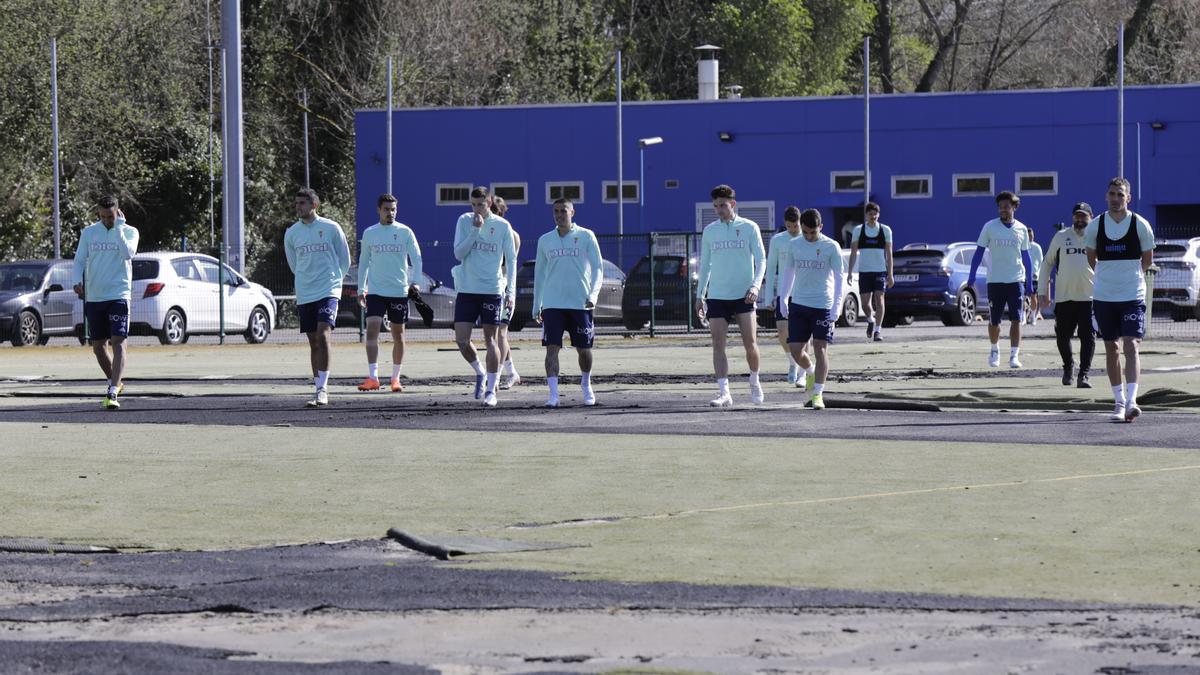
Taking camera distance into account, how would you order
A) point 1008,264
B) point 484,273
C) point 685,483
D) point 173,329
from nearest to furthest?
point 685,483 < point 484,273 < point 1008,264 < point 173,329

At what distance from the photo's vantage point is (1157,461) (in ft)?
40.4

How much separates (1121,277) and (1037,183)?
3365cm

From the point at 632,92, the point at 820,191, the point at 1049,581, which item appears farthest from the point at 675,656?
the point at 632,92

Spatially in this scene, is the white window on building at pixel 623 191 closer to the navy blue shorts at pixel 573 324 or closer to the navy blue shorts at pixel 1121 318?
the navy blue shorts at pixel 573 324

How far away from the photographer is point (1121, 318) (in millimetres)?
15070

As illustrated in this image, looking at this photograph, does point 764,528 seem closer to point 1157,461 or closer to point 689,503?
point 689,503

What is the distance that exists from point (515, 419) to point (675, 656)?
9897 mm

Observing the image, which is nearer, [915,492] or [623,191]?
[915,492]

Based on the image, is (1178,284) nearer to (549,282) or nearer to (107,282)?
(549,282)

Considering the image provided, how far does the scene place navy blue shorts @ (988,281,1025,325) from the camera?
21.7 meters

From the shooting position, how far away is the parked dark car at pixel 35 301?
31.2 metres

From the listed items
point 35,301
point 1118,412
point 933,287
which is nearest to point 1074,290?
point 1118,412

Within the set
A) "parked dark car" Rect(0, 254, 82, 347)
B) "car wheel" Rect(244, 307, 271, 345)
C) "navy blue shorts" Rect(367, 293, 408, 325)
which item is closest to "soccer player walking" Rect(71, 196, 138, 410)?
"navy blue shorts" Rect(367, 293, 408, 325)

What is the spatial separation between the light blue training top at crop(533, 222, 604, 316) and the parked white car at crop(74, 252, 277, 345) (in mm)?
15682
